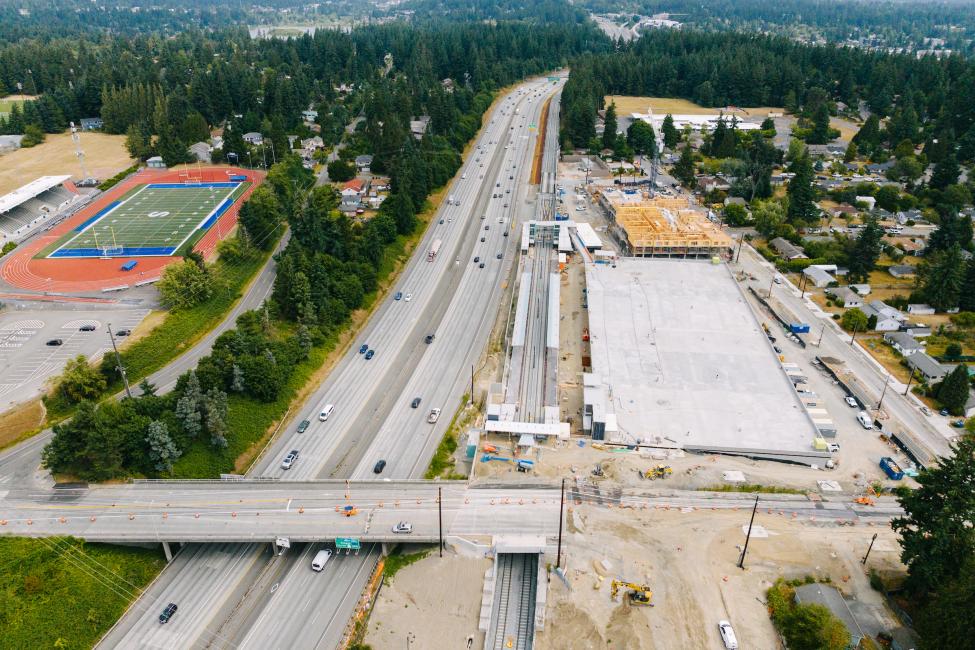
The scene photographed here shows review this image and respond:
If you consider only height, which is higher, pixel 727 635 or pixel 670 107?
pixel 670 107

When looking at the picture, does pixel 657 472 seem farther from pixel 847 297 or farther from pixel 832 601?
pixel 847 297

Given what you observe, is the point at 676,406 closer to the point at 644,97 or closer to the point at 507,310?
the point at 507,310

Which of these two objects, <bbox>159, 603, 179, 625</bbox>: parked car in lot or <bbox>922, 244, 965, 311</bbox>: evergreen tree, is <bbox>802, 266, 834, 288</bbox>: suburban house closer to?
<bbox>922, 244, 965, 311</bbox>: evergreen tree

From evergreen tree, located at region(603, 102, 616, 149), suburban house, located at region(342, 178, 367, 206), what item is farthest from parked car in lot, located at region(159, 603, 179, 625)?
evergreen tree, located at region(603, 102, 616, 149)

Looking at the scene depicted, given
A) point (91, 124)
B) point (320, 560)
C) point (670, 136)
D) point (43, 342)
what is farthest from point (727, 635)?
point (91, 124)

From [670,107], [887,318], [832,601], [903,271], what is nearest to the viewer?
[832,601]

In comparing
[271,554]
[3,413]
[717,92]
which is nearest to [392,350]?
[271,554]
